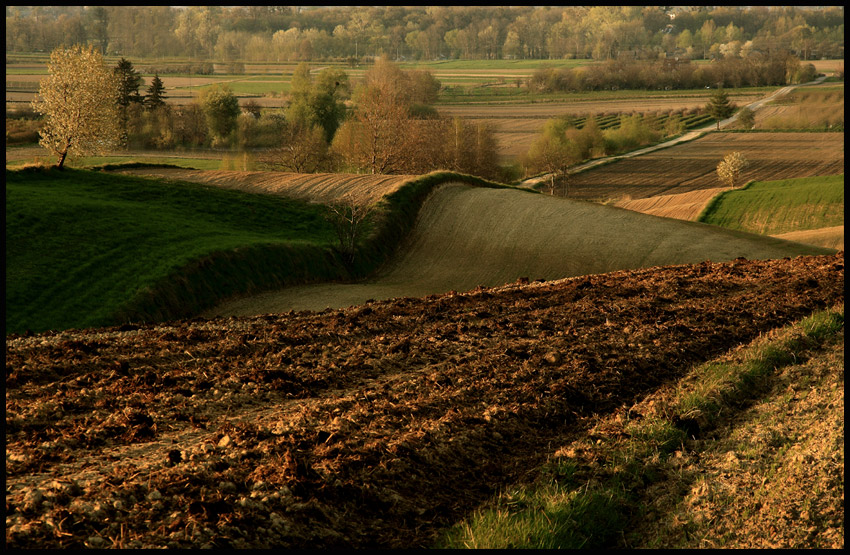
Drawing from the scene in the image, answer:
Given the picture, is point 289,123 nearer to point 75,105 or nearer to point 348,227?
point 75,105

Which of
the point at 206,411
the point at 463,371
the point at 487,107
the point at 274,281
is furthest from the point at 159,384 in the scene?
the point at 487,107

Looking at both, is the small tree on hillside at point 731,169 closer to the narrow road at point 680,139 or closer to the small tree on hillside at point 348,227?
the narrow road at point 680,139

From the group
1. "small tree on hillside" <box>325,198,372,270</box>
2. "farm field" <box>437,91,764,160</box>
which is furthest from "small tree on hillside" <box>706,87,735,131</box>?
"small tree on hillside" <box>325,198,372,270</box>

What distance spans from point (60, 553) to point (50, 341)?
11.2m

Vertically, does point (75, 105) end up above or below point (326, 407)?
above

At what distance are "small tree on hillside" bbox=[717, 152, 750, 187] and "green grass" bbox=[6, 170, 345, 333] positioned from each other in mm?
61008

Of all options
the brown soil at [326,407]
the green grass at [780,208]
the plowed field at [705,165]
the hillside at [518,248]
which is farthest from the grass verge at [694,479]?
the plowed field at [705,165]

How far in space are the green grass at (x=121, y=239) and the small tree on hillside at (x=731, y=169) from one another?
6101cm

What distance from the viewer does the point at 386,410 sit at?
35.9 ft

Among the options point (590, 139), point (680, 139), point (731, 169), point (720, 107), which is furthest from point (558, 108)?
point (731, 169)

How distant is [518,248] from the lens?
42.9 metres

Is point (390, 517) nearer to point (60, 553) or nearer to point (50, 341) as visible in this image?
point (60, 553)

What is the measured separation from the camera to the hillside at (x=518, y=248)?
36594 millimetres

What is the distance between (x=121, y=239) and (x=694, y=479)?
3383 cm
